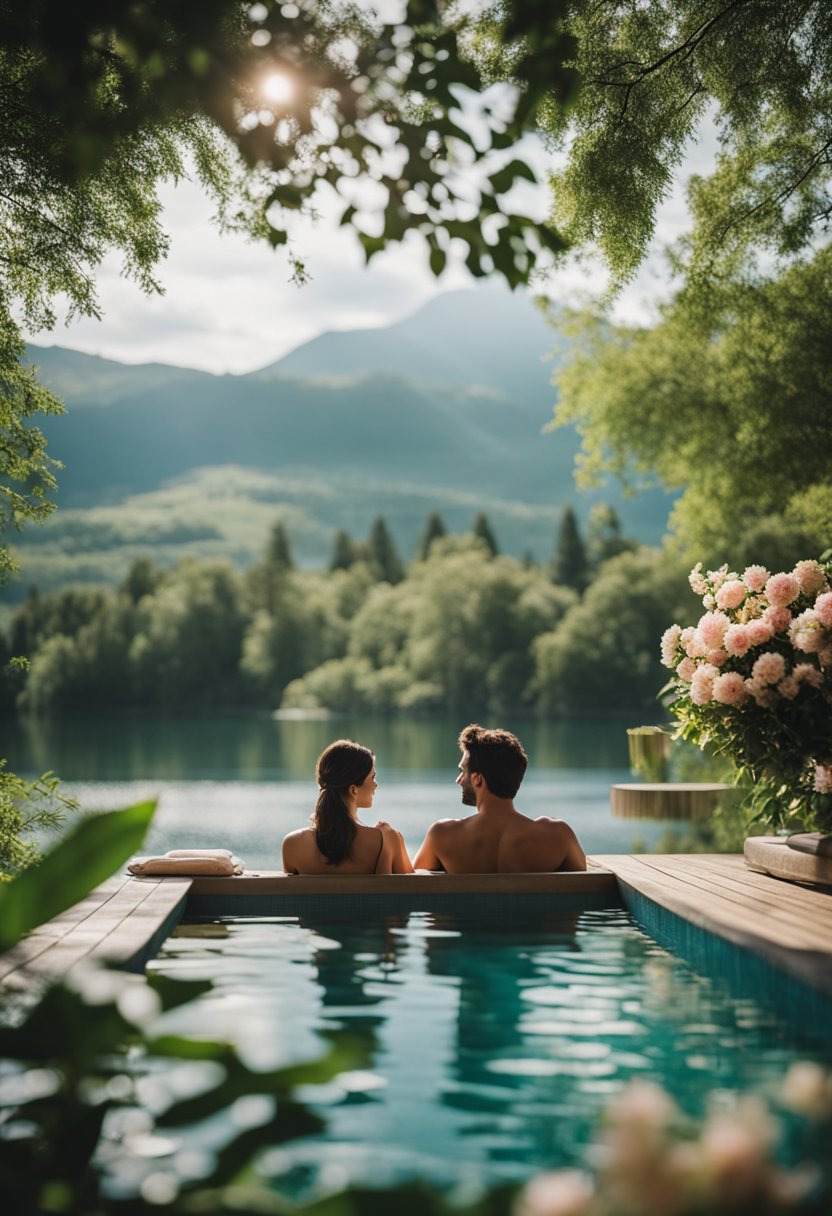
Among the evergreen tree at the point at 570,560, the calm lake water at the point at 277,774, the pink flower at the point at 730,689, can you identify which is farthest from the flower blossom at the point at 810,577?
the evergreen tree at the point at 570,560

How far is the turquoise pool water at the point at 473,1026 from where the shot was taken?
350 cm

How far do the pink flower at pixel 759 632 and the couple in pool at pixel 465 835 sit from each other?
127 cm

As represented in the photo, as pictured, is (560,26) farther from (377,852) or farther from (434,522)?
(434,522)

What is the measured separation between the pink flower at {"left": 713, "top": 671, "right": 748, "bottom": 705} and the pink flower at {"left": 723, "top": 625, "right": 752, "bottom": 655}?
0.46ft

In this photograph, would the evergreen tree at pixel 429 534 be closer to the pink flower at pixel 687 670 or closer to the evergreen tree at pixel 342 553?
the evergreen tree at pixel 342 553

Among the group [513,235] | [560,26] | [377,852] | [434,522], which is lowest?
[377,852]

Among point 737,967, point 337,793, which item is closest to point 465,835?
point 337,793

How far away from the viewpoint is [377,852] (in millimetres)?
6930

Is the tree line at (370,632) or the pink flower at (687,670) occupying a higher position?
the tree line at (370,632)

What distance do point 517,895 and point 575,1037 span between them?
2266 millimetres

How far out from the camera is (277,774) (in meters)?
35.2

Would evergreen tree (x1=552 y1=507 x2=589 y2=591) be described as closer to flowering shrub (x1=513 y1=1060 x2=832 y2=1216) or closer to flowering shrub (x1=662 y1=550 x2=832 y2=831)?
flowering shrub (x1=662 y1=550 x2=832 y2=831)

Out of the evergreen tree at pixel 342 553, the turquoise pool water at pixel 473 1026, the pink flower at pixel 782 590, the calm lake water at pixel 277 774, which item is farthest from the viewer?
the evergreen tree at pixel 342 553

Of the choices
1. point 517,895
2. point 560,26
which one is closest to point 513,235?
point 517,895
